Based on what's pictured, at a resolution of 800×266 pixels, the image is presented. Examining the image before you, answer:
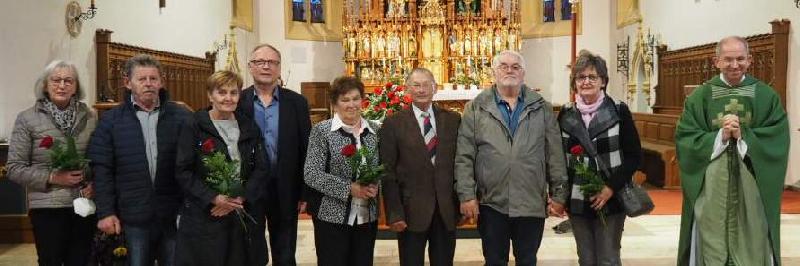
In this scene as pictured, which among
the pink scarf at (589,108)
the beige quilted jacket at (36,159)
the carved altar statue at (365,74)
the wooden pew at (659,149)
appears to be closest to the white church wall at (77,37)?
the carved altar statue at (365,74)

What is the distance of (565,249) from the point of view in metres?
5.09

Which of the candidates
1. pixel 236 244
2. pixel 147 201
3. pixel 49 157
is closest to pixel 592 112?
pixel 236 244

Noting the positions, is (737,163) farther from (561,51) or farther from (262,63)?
(561,51)

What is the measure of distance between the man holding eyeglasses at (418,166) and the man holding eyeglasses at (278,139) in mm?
461

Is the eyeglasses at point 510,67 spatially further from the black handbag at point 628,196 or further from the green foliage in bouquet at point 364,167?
the green foliage in bouquet at point 364,167

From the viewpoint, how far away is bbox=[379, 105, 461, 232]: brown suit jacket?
321cm

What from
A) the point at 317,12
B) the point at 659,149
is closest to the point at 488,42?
the point at 317,12

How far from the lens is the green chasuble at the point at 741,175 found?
10.6 ft

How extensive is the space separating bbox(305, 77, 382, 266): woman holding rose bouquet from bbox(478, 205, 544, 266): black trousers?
536 mm

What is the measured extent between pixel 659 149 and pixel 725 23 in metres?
2.09

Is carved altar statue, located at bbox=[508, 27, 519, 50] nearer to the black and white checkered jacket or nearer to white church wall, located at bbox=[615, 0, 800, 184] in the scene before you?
white church wall, located at bbox=[615, 0, 800, 184]

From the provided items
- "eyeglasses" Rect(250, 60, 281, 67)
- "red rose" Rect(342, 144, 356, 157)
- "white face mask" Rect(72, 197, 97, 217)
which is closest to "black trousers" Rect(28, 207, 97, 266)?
"white face mask" Rect(72, 197, 97, 217)

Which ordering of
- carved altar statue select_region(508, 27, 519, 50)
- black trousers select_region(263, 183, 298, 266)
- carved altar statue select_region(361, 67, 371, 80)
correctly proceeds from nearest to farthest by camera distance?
black trousers select_region(263, 183, 298, 266), carved altar statue select_region(508, 27, 519, 50), carved altar statue select_region(361, 67, 371, 80)

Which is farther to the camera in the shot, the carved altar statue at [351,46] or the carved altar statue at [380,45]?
the carved altar statue at [380,45]
